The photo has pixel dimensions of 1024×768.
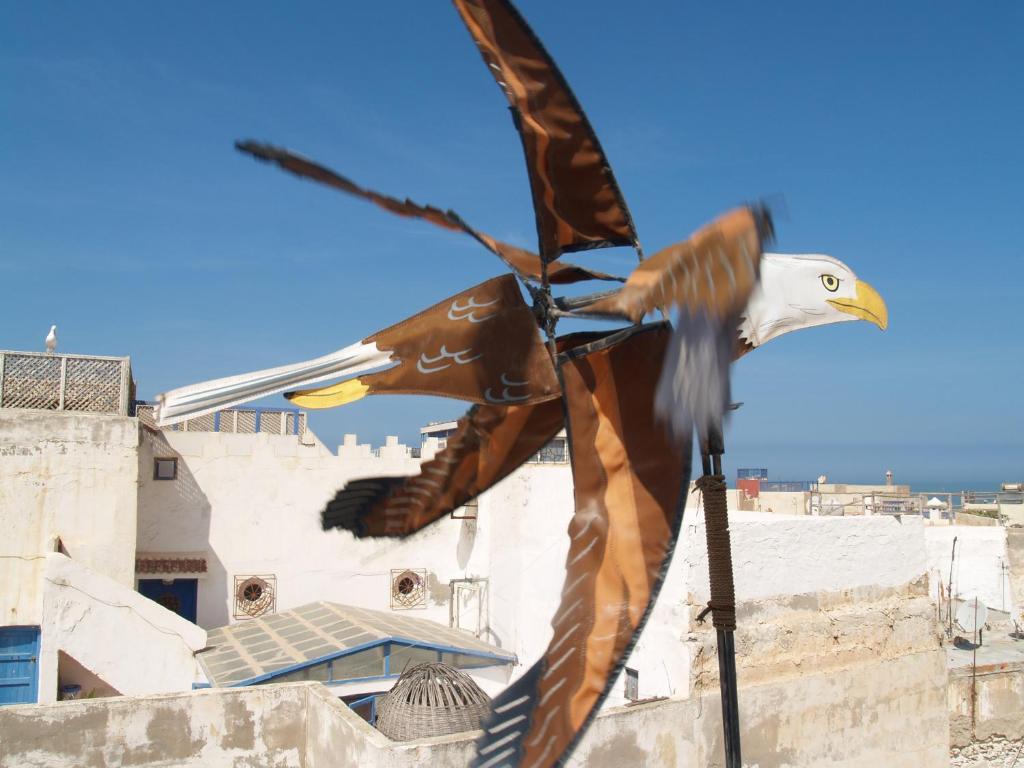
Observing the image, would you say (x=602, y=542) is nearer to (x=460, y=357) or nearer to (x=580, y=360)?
(x=580, y=360)

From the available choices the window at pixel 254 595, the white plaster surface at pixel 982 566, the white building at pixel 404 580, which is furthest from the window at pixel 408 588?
the white plaster surface at pixel 982 566

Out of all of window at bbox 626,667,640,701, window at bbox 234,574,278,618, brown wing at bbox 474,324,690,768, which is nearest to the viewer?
brown wing at bbox 474,324,690,768

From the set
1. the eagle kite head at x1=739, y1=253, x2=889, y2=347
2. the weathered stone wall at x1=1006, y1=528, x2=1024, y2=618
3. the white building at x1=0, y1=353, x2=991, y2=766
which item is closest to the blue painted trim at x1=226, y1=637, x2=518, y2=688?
the white building at x1=0, y1=353, x2=991, y2=766

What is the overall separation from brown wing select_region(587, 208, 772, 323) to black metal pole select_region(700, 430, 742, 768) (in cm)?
43

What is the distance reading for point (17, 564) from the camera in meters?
12.3

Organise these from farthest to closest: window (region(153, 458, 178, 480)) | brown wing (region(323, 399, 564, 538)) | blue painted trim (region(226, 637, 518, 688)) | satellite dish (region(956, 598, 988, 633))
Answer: window (region(153, 458, 178, 480))
satellite dish (region(956, 598, 988, 633))
blue painted trim (region(226, 637, 518, 688))
brown wing (region(323, 399, 564, 538))

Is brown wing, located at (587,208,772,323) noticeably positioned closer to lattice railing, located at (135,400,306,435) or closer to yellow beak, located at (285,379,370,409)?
yellow beak, located at (285,379,370,409)

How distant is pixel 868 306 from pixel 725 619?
3.21 feet

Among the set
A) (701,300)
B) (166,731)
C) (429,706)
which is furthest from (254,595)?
(701,300)

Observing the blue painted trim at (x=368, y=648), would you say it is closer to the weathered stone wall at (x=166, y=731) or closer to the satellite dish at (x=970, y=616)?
the weathered stone wall at (x=166, y=731)

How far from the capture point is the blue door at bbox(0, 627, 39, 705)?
1220 cm

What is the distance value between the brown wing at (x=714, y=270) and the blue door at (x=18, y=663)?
12.9 meters

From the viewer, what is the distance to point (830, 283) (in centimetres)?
243

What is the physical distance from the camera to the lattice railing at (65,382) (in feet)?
42.1
